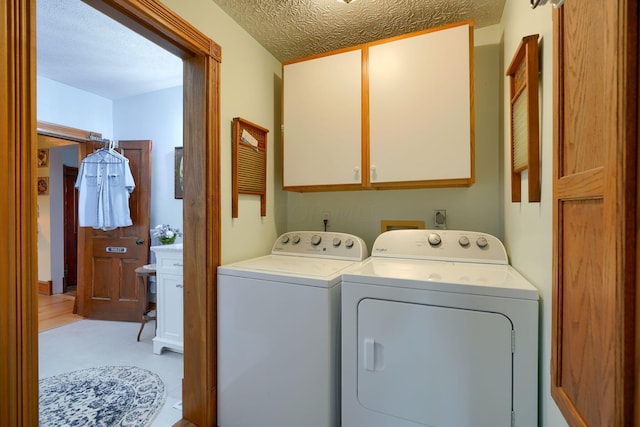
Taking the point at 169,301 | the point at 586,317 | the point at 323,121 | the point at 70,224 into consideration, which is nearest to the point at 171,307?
the point at 169,301

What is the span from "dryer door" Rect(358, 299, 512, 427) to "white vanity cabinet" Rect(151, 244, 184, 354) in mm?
1749

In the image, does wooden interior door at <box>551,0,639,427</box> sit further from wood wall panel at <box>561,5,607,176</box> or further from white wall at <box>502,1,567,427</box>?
white wall at <box>502,1,567,427</box>

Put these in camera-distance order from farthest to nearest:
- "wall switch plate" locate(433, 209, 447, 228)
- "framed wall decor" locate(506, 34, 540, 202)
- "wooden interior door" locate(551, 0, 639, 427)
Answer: "wall switch plate" locate(433, 209, 447, 228) → "framed wall decor" locate(506, 34, 540, 202) → "wooden interior door" locate(551, 0, 639, 427)

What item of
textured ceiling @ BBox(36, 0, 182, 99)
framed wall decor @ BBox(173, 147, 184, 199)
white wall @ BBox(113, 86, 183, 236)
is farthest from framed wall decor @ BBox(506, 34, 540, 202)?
white wall @ BBox(113, 86, 183, 236)

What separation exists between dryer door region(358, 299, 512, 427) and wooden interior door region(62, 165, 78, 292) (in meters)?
5.31

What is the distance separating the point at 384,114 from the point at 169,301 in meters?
2.23

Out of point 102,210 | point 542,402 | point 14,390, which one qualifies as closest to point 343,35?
point 542,402

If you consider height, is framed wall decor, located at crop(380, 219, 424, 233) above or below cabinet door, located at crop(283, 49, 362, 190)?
→ below

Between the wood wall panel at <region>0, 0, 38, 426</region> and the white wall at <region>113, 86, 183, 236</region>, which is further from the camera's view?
the white wall at <region>113, 86, 183, 236</region>

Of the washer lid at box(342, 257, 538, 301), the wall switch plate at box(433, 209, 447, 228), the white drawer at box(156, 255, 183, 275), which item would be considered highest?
the wall switch plate at box(433, 209, 447, 228)

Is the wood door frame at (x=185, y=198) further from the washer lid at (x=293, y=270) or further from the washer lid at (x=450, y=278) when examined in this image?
the washer lid at (x=450, y=278)

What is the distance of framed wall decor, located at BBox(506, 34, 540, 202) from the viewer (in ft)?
3.45

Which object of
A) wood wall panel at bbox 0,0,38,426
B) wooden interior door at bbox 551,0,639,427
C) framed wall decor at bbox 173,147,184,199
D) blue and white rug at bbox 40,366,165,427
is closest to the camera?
wooden interior door at bbox 551,0,639,427

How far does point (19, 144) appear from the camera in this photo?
887 mm
